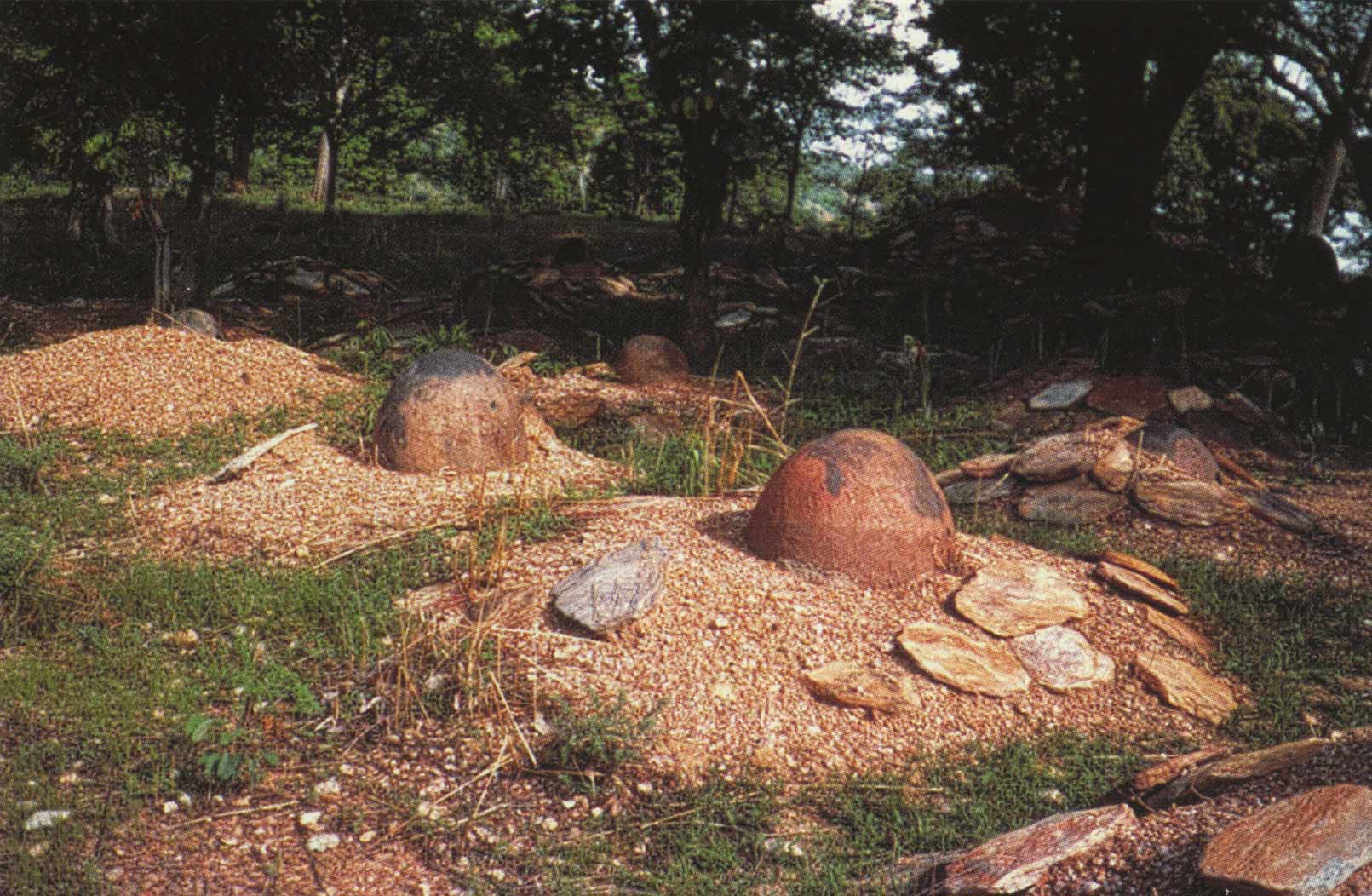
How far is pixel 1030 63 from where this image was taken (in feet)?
40.5

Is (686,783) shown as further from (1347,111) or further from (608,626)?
(1347,111)

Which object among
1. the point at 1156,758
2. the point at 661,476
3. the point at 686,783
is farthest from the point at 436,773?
the point at 661,476

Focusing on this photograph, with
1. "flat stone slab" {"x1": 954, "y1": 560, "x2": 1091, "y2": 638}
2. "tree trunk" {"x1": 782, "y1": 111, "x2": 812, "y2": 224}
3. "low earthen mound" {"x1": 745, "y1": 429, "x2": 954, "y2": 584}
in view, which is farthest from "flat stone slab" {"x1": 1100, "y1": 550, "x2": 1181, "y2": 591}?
"tree trunk" {"x1": 782, "y1": 111, "x2": 812, "y2": 224}

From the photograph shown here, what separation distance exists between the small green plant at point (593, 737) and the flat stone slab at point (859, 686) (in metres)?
0.56

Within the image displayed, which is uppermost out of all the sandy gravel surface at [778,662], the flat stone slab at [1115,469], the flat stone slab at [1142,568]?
the flat stone slab at [1115,469]

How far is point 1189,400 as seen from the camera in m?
7.80

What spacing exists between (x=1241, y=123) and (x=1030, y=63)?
4.84 metres

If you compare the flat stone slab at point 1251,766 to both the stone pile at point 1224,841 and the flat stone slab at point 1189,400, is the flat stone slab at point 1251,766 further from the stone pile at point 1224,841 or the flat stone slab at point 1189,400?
the flat stone slab at point 1189,400

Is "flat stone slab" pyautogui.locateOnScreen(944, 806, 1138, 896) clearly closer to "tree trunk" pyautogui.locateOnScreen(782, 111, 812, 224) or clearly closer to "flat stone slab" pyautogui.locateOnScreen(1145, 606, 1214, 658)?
"flat stone slab" pyautogui.locateOnScreen(1145, 606, 1214, 658)

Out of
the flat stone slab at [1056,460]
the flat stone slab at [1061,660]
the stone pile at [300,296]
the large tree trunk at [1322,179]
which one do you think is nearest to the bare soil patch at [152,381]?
the stone pile at [300,296]

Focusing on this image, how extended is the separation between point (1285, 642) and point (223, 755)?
391 cm

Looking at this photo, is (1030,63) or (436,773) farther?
(1030,63)

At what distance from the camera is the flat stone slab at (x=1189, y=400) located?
25.5 ft

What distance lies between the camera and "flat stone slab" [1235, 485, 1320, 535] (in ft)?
19.2
